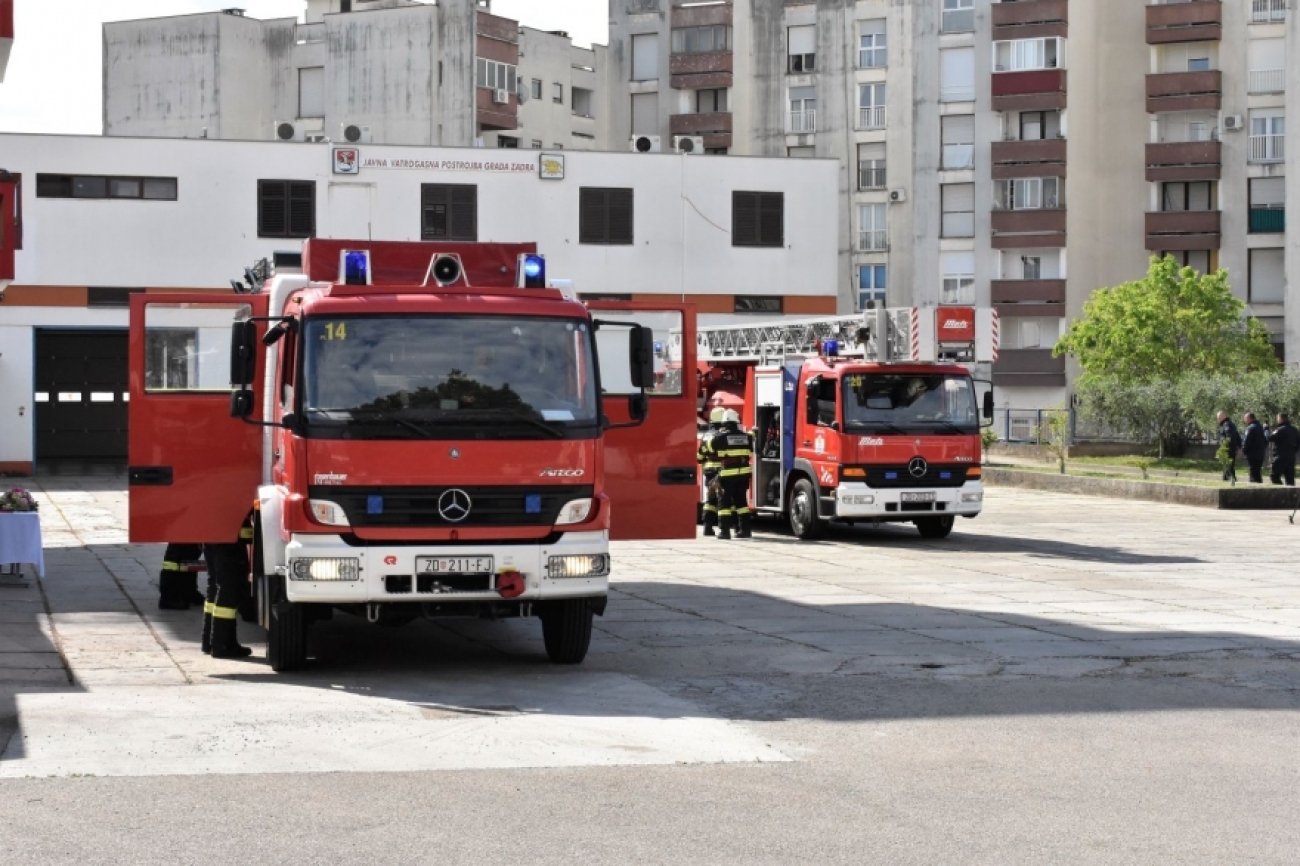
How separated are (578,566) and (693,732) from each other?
6.87ft

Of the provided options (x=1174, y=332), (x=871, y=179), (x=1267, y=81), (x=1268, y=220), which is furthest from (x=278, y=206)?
(x=1267, y=81)

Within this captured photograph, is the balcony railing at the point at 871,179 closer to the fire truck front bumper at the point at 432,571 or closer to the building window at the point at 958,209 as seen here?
the building window at the point at 958,209

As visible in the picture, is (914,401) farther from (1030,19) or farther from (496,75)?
(496,75)

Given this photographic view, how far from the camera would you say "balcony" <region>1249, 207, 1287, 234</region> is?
6981 cm

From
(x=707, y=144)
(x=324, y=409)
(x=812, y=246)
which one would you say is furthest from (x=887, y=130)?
(x=324, y=409)

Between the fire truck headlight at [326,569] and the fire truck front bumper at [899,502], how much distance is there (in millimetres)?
13544

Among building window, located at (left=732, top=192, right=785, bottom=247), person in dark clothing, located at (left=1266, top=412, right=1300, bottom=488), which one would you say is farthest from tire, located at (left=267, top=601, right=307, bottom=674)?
building window, located at (left=732, top=192, right=785, bottom=247)

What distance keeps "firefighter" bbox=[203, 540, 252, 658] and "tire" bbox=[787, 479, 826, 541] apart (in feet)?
42.8

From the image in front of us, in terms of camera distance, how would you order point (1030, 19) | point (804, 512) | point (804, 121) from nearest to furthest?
point (804, 512), point (1030, 19), point (804, 121)

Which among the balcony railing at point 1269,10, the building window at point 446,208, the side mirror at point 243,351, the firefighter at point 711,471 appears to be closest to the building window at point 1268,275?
the balcony railing at point 1269,10

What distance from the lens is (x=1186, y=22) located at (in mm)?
70625

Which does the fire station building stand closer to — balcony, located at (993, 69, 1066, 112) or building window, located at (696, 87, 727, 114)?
balcony, located at (993, 69, 1066, 112)

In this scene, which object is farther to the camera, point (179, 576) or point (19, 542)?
point (19, 542)

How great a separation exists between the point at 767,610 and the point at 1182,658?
429 cm
